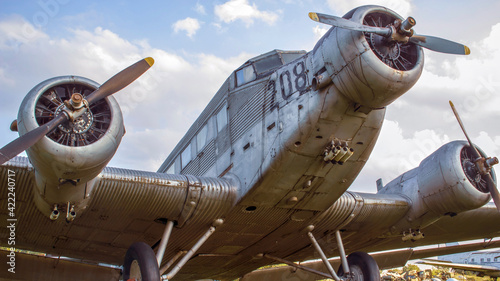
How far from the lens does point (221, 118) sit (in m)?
10.1

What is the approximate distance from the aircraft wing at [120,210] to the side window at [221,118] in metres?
1.52

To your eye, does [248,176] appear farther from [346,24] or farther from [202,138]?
[346,24]

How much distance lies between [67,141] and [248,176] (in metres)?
3.27

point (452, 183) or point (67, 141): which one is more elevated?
point (67, 141)

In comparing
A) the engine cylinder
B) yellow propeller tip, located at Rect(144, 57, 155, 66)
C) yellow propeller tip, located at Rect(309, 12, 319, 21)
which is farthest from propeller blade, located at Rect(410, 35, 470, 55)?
yellow propeller tip, located at Rect(144, 57, 155, 66)

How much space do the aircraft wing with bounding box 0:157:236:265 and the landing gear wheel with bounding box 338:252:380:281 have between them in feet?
12.2

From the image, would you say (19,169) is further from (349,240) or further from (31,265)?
(349,240)

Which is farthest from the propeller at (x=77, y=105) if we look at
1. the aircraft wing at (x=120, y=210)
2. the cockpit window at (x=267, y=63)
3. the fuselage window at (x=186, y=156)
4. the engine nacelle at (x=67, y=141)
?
the fuselage window at (x=186, y=156)

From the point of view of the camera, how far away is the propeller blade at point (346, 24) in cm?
677

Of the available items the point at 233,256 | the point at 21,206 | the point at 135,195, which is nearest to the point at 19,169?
the point at 21,206

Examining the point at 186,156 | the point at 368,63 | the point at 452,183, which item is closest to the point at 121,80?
the point at 368,63

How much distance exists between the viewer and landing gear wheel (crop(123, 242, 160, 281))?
784cm

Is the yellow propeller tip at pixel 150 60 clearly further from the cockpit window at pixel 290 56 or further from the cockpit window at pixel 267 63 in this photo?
the cockpit window at pixel 290 56

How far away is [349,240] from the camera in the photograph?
12.1 meters
